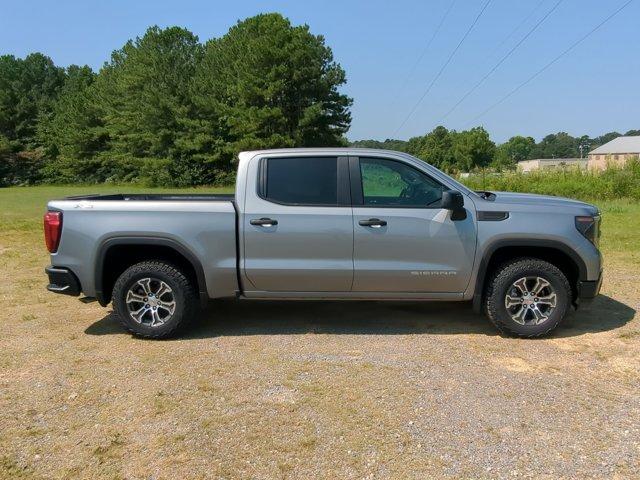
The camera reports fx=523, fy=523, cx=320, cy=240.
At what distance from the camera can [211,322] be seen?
583cm

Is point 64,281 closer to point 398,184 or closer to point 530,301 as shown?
point 398,184

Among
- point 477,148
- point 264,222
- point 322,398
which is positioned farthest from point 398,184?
point 477,148

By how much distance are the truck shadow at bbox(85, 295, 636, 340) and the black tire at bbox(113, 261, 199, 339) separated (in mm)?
261

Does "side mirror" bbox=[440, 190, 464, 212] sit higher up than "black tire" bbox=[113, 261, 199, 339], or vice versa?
"side mirror" bbox=[440, 190, 464, 212]

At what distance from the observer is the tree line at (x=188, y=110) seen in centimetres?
4341

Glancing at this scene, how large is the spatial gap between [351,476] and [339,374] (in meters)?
1.40

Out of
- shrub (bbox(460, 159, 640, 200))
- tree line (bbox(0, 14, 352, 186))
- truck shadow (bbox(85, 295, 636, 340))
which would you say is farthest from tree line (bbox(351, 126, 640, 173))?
truck shadow (bbox(85, 295, 636, 340))

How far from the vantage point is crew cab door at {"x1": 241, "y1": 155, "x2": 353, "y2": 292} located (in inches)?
194

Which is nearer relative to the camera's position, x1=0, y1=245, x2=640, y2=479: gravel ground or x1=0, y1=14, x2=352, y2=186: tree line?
x1=0, y1=245, x2=640, y2=479: gravel ground

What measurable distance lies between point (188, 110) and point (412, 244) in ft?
151

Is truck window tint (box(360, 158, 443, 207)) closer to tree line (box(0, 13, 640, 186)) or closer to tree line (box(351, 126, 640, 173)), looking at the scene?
tree line (box(0, 13, 640, 186))

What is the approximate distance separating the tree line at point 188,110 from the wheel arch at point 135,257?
1491 inches

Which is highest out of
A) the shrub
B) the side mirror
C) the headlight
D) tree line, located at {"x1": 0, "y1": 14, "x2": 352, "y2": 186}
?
tree line, located at {"x1": 0, "y1": 14, "x2": 352, "y2": 186}

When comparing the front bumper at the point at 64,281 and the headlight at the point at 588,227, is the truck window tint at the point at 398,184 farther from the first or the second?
the front bumper at the point at 64,281
